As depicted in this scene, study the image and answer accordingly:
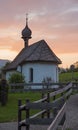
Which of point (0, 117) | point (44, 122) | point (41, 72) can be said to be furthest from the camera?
point (41, 72)

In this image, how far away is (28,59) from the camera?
2124 inches

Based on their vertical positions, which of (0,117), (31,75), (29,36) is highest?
(29,36)

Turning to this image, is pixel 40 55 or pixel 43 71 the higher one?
pixel 40 55

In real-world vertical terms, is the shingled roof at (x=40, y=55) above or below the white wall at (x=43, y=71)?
above

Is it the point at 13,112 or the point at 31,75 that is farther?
the point at 31,75

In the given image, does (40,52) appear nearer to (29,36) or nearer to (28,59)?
(28,59)

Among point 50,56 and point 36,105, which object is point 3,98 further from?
point 50,56

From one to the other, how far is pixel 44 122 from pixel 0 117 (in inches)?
296

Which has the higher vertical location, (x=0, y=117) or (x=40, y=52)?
(x=40, y=52)

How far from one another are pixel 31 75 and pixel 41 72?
1920 millimetres

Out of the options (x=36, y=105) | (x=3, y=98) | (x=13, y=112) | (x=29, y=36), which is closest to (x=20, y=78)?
(x=29, y=36)

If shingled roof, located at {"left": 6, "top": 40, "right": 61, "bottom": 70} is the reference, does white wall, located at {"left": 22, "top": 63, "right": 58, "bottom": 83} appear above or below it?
below

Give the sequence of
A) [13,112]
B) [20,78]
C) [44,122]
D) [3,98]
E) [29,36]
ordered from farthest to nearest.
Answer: [29,36], [20,78], [3,98], [13,112], [44,122]

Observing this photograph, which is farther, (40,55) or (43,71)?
(40,55)
